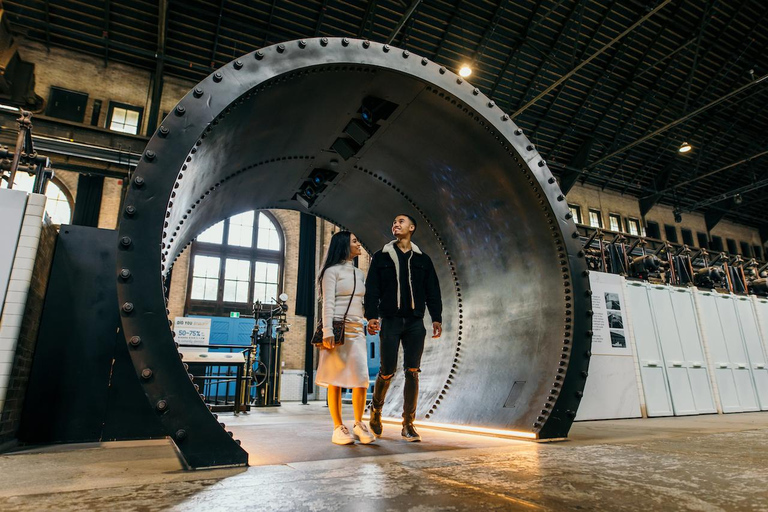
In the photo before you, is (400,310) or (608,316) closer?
(400,310)

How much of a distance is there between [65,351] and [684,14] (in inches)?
655

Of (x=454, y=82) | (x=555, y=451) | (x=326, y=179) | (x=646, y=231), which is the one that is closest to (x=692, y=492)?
(x=555, y=451)

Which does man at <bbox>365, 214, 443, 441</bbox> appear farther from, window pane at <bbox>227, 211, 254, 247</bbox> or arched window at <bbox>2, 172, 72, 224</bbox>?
window pane at <bbox>227, 211, 254, 247</bbox>

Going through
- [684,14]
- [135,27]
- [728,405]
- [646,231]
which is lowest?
[728,405]

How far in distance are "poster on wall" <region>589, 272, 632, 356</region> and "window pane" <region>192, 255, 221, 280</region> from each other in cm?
1271

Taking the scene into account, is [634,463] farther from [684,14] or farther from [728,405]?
[684,14]

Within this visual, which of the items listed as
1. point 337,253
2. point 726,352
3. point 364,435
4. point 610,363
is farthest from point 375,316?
point 726,352

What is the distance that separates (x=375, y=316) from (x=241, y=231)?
1381 cm

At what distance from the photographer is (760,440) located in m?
3.15

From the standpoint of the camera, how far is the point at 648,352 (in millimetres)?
6656

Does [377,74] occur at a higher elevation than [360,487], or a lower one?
higher

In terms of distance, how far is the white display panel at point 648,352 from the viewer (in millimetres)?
6422

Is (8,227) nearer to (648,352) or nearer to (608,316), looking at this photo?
(608,316)

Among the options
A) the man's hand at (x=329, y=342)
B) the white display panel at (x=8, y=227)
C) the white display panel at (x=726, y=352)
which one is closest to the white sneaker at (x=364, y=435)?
the man's hand at (x=329, y=342)
